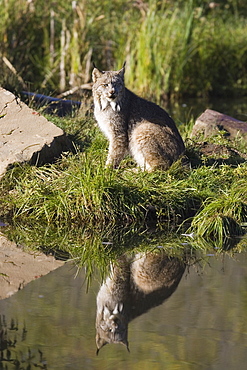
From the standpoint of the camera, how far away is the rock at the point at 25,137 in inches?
297

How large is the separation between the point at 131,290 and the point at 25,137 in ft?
10.4

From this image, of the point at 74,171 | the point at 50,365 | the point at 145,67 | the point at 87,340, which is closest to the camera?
the point at 50,365

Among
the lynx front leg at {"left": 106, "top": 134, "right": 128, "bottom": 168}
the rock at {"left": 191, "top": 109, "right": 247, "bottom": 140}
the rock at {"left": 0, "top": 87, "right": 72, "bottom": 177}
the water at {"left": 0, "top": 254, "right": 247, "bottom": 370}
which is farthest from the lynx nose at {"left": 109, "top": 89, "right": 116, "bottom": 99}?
the water at {"left": 0, "top": 254, "right": 247, "bottom": 370}

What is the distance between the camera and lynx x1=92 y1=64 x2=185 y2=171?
7.46 m

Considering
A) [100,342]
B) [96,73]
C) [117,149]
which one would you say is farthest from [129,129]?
[100,342]

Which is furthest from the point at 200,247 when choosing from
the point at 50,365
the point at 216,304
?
the point at 50,365

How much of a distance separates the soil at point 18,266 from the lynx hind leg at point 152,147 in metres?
1.81

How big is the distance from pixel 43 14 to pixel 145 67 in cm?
265

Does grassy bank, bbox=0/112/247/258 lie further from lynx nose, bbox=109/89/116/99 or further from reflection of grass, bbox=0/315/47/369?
reflection of grass, bbox=0/315/47/369

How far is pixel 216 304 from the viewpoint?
16.0ft

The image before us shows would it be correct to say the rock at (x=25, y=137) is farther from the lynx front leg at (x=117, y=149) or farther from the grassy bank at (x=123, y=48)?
the grassy bank at (x=123, y=48)

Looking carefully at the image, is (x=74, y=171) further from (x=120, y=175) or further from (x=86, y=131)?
(x=86, y=131)

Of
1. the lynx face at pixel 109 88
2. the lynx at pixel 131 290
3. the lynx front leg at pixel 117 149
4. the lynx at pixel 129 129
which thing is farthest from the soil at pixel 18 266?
the lynx face at pixel 109 88

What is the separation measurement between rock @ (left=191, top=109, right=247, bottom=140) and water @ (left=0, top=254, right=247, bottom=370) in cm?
408
